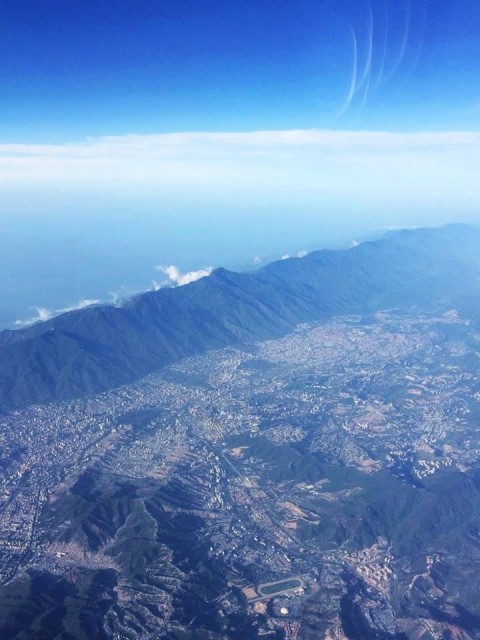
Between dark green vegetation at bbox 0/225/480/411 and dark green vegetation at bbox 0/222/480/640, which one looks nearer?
dark green vegetation at bbox 0/222/480/640

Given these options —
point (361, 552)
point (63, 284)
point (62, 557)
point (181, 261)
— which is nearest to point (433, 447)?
point (361, 552)

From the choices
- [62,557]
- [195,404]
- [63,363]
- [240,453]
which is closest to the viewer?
[62,557]

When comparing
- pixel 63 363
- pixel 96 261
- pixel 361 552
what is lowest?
pixel 361 552

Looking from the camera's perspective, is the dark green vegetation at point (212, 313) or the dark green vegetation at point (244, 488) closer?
the dark green vegetation at point (244, 488)

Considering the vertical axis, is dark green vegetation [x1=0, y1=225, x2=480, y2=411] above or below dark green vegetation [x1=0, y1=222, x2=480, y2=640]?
above

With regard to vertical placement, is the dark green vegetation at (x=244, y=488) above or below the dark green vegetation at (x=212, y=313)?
below

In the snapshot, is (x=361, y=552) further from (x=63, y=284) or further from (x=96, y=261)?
(x=96, y=261)

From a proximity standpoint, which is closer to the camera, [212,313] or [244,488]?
[244,488]

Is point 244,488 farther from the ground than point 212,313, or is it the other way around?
point 212,313
